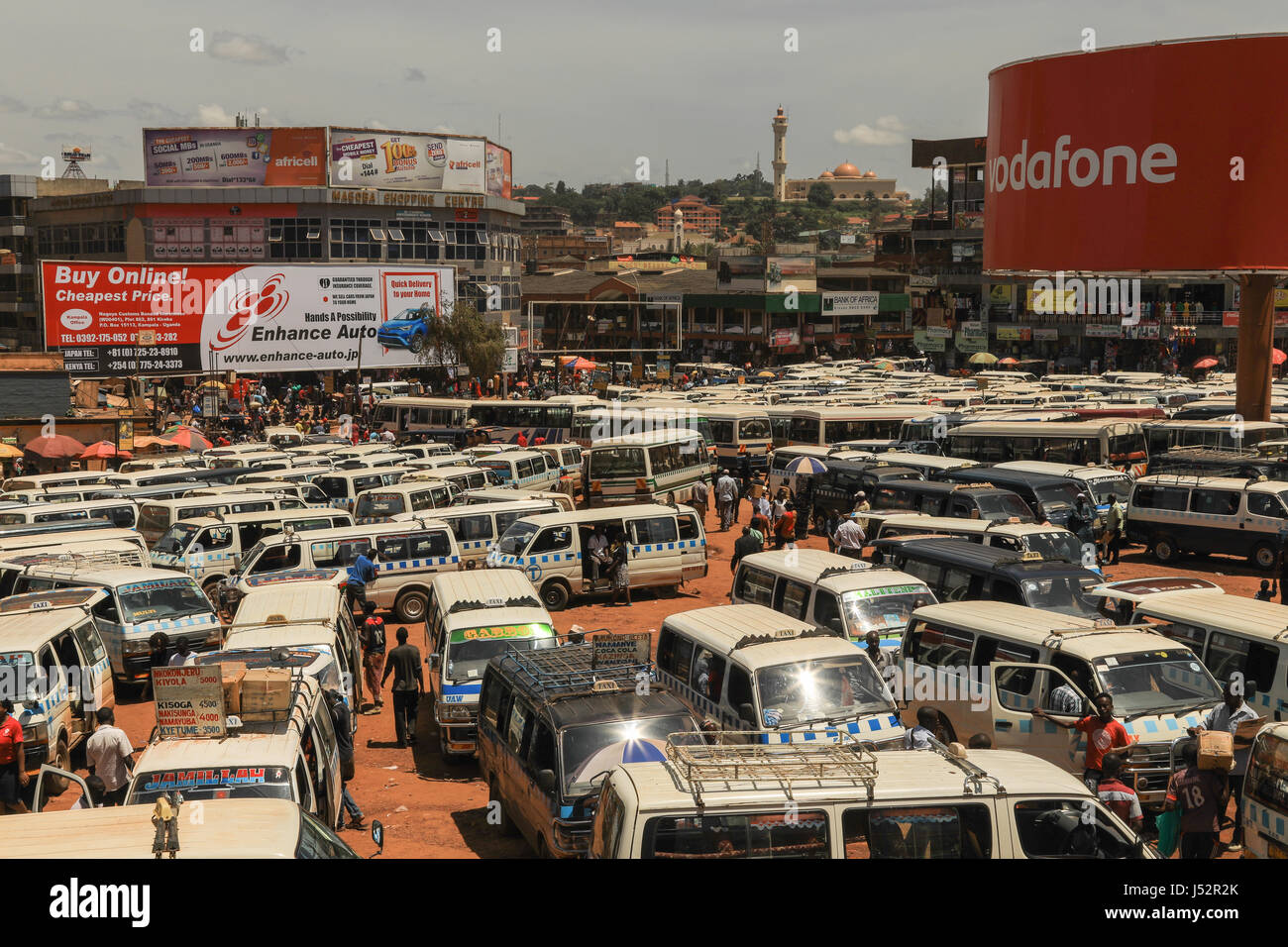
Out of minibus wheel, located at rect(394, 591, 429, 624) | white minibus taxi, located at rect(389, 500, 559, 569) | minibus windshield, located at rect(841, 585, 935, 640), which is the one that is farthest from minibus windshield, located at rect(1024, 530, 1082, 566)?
minibus wheel, located at rect(394, 591, 429, 624)

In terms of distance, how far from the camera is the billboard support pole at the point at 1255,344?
27.6 m

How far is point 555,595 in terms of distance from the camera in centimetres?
2202

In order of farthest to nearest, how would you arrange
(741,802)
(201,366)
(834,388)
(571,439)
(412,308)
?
1. (412,308)
2. (201,366)
3. (834,388)
4. (571,439)
5. (741,802)

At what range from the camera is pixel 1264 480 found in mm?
23766

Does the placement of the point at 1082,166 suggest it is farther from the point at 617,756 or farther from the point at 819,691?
the point at 617,756

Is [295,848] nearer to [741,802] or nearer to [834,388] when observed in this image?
[741,802]

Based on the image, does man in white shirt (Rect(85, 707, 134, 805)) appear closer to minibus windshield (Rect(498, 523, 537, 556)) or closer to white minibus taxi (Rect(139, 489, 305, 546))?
minibus windshield (Rect(498, 523, 537, 556))

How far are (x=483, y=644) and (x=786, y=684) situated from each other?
4169mm

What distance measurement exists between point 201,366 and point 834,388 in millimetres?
29870

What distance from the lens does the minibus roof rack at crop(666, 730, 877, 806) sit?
718 cm

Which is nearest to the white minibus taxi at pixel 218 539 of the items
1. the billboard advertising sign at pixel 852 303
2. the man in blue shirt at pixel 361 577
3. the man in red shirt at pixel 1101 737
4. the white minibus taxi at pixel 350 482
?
the man in blue shirt at pixel 361 577

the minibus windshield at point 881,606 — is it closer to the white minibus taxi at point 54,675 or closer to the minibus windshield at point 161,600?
the white minibus taxi at point 54,675

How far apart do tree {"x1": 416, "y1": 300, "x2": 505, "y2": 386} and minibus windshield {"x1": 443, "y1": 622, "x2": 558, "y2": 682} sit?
47.7 metres
